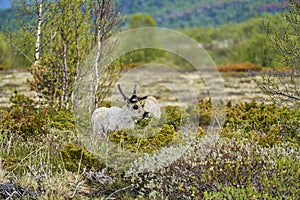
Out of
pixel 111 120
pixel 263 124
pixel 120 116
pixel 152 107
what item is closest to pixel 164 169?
pixel 120 116

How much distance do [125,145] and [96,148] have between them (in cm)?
37

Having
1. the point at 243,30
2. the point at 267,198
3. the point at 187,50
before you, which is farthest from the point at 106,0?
the point at 243,30

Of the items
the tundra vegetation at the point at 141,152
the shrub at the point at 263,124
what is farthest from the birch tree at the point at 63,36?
the shrub at the point at 263,124

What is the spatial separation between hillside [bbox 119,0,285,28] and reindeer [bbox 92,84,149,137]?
269ft

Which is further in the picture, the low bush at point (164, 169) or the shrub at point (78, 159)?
the shrub at point (78, 159)

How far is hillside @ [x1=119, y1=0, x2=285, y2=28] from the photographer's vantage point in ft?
301

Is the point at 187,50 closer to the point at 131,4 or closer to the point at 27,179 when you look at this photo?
the point at 27,179

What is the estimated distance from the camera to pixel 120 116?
280 inches

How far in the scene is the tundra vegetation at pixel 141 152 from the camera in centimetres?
509

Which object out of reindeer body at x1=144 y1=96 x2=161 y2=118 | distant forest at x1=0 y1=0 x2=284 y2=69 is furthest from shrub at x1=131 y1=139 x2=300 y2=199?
distant forest at x1=0 y1=0 x2=284 y2=69

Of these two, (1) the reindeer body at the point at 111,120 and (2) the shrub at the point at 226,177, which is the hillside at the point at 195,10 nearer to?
(1) the reindeer body at the point at 111,120

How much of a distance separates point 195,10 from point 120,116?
9978 cm

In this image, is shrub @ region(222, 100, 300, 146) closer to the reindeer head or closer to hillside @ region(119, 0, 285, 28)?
the reindeer head

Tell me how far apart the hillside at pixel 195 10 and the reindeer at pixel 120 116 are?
3230 inches
